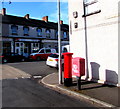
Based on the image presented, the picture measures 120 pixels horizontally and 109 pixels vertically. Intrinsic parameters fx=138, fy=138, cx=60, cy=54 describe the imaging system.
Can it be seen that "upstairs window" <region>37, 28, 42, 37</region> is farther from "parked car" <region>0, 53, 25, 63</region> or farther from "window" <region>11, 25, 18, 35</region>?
"parked car" <region>0, 53, 25, 63</region>

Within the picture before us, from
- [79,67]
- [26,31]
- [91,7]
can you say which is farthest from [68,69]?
[26,31]

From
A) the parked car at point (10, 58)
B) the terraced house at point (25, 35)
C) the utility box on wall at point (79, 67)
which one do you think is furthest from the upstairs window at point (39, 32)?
the utility box on wall at point (79, 67)

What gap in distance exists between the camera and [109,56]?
6.69 meters

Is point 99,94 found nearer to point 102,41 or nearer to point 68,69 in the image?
point 68,69

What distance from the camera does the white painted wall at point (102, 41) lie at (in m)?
6.51

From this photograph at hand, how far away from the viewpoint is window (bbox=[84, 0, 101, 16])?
7309 mm

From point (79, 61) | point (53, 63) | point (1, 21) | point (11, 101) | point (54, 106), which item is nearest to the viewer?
point (54, 106)

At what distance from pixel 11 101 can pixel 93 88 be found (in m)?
3.52

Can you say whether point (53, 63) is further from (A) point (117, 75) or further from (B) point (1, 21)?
(B) point (1, 21)

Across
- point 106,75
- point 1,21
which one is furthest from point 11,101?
point 1,21

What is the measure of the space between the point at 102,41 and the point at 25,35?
23.5m

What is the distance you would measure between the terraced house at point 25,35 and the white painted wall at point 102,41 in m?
20.4

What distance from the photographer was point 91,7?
25.0ft

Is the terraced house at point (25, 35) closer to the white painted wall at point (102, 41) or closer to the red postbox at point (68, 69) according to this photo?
the white painted wall at point (102, 41)
